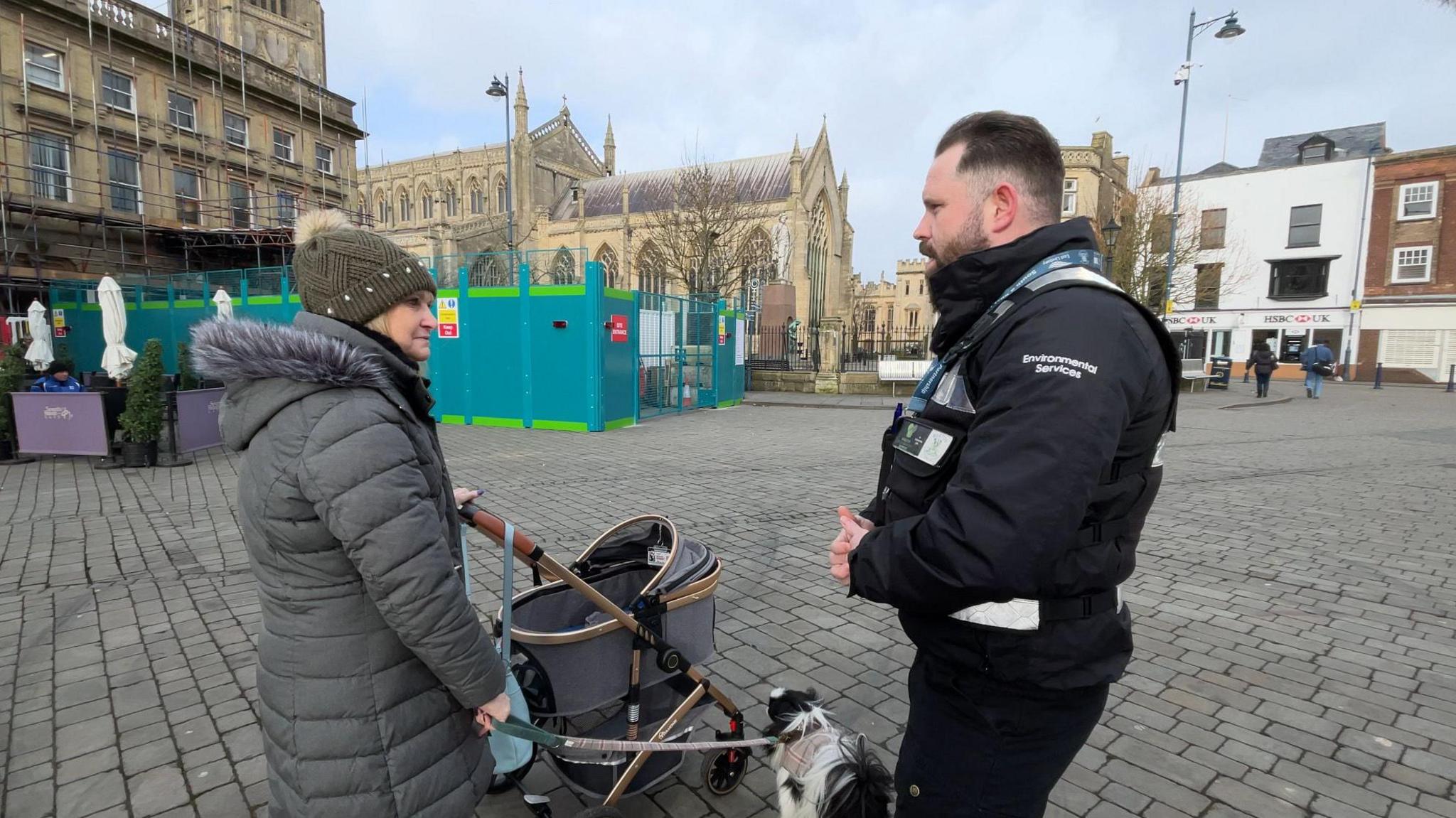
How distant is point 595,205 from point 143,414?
147ft

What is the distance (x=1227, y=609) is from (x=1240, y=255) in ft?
137

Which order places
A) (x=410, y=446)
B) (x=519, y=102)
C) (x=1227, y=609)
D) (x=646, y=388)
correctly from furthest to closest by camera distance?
(x=519, y=102)
(x=646, y=388)
(x=1227, y=609)
(x=410, y=446)

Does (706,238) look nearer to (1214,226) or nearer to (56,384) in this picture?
(56,384)

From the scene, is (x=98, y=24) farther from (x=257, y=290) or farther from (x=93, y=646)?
(x=93, y=646)

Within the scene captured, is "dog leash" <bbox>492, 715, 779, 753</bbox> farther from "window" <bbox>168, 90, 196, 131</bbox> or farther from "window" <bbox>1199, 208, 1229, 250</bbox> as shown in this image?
"window" <bbox>1199, 208, 1229, 250</bbox>

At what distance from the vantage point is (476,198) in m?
57.0

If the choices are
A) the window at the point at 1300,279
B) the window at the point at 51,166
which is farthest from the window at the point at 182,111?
the window at the point at 1300,279

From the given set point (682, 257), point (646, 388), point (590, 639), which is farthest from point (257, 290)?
point (590, 639)

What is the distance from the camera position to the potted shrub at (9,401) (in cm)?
966

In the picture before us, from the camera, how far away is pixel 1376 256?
3341cm

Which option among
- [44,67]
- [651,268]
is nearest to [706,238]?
[651,268]

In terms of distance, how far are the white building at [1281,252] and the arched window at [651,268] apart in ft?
75.7

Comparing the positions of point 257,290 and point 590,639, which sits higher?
point 257,290

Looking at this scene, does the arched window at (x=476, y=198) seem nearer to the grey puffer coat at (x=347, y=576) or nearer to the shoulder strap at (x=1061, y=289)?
the grey puffer coat at (x=347, y=576)
